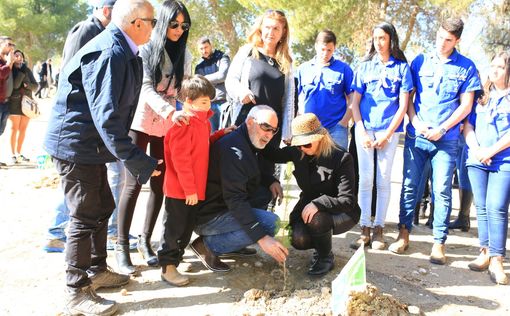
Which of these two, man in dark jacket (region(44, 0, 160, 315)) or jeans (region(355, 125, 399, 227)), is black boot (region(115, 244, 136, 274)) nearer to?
man in dark jacket (region(44, 0, 160, 315))

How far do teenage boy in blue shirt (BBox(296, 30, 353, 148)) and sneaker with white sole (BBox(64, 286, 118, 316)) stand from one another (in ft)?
8.79

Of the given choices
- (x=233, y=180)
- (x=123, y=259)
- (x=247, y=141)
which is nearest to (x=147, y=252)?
(x=123, y=259)

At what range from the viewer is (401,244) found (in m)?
4.19

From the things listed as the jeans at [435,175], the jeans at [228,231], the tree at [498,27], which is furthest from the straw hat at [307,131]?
the tree at [498,27]

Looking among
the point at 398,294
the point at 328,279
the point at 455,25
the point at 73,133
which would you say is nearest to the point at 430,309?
the point at 398,294

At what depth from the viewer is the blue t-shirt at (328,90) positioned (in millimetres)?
4402

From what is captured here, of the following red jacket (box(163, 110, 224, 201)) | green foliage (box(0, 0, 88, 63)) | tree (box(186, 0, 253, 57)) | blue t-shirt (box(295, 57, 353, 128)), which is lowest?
red jacket (box(163, 110, 224, 201))

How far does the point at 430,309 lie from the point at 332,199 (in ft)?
3.33

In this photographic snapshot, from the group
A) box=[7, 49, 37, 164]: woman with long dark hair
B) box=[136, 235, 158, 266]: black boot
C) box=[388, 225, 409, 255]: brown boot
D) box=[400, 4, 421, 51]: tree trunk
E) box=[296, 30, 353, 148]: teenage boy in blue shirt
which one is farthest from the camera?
box=[400, 4, 421, 51]: tree trunk

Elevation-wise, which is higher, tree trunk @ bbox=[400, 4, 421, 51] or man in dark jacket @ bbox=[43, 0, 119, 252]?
tree trunk @ bbox=[400, 4, 421, 51]

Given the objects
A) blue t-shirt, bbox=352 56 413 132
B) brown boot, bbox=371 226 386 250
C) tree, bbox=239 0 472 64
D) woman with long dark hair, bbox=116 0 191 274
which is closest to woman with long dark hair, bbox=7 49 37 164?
woman with long dark hair, bbox=116 0 191 274

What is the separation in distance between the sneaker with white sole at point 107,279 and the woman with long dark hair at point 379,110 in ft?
7.14

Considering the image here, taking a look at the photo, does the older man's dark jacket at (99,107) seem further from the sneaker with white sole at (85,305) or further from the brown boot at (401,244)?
the brown boot at (401,244)

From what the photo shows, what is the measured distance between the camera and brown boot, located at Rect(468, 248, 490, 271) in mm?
3850
